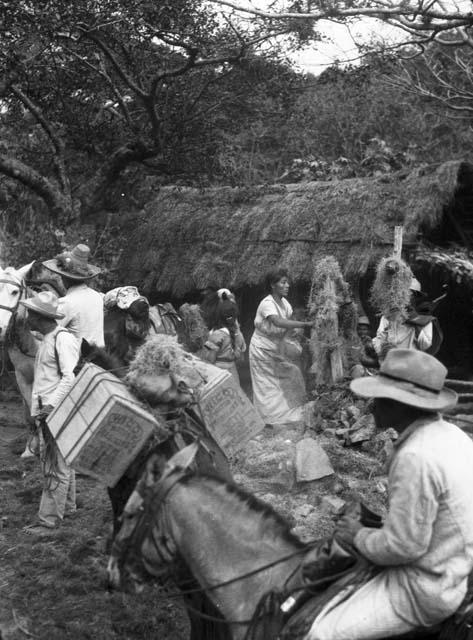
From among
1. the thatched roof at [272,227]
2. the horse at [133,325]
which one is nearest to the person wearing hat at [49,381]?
the horse at [133,325]

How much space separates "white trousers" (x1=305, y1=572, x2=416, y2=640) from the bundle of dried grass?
595cm

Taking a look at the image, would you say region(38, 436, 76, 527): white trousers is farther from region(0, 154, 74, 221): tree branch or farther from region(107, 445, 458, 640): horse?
region(0, 154, 74, 221): tree branch

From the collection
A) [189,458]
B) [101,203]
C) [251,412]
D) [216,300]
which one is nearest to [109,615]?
[251,412]

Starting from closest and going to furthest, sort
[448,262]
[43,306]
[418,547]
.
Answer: [418,547], [43,306], [448,262]

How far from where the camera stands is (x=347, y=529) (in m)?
3.17

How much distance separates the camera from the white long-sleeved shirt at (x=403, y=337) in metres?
8.38

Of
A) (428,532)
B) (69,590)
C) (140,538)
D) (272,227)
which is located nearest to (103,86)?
(272,227)

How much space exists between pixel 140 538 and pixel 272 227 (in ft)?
32.5

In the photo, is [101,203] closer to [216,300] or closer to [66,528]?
[216,300]

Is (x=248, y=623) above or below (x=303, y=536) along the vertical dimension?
above

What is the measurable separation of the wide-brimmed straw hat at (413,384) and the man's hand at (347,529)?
1.92 feet

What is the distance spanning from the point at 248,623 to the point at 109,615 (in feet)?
7.35

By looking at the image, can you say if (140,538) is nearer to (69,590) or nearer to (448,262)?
(69,590)

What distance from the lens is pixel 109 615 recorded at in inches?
196
